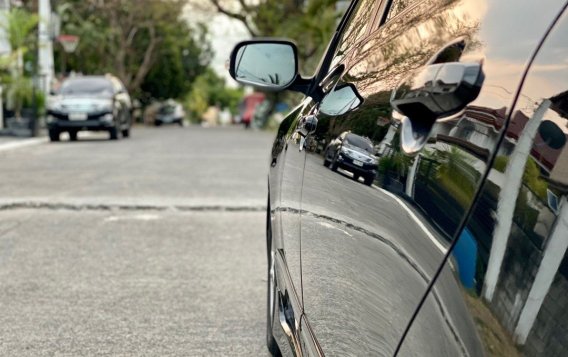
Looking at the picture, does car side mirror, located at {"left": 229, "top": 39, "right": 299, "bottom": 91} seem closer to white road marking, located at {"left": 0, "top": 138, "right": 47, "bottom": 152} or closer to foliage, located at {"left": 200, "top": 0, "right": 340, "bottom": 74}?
white road marking, located at {"left": 0, "top": 138, "right": 47, "bottom": 152}

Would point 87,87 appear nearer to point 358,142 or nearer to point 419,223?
point 358,142

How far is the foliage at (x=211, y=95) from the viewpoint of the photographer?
9888cm

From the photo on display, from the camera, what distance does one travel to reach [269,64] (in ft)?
10.6

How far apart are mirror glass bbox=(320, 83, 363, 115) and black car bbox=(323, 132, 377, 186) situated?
0.24 feet

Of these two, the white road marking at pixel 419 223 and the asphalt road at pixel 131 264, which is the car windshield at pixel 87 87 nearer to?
the asphalt road at pixel 131 264

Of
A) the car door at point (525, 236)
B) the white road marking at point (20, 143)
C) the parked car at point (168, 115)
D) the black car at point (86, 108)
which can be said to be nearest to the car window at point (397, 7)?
the car door at point (525, 236)

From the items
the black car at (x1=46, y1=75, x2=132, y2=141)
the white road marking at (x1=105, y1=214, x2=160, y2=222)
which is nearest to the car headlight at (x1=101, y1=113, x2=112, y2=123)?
the black car at (x1=46, y1=75, x2=132, y2=141)

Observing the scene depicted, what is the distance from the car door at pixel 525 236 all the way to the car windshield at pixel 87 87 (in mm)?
21856

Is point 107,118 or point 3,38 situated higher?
point 3,38

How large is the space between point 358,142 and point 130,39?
5023 cm

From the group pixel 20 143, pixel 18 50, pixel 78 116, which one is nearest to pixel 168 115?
pixel 18 50

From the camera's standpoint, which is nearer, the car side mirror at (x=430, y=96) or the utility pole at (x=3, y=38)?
the car side mirror at (x=430, y=96)

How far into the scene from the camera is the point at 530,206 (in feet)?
3.68

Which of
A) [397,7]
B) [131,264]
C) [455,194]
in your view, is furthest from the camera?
[131,264]
